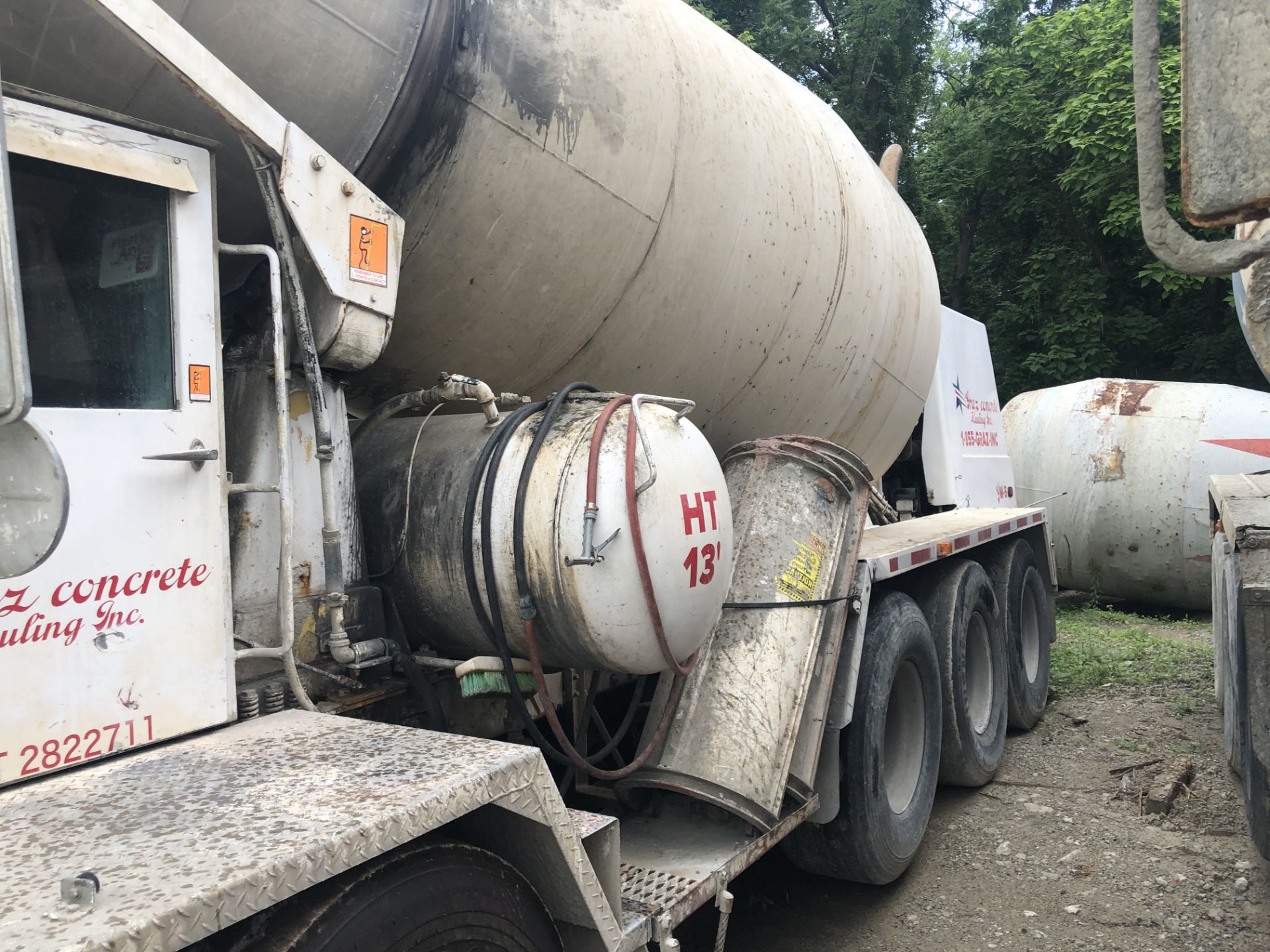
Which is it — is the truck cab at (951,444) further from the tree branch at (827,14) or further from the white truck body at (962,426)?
the tree branch at (827,14)

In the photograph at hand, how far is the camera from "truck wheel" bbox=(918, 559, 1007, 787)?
490 cm

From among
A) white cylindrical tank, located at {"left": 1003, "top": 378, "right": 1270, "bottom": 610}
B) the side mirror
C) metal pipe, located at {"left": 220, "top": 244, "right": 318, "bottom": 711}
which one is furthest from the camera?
white cylindrical tank, located at {"left": 1003, "top": 378, "right": 1270, "bottom": 610}

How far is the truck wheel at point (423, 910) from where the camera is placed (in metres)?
1.67

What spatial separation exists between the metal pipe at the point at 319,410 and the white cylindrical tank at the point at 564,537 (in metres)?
0.39

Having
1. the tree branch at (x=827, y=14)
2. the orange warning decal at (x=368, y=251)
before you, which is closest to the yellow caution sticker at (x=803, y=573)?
the orange warning decal at (x=368, y=251)

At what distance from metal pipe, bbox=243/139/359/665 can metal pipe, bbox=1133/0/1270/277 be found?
176cm

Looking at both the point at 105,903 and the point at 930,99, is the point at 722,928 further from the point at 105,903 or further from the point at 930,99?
the point at 930,99

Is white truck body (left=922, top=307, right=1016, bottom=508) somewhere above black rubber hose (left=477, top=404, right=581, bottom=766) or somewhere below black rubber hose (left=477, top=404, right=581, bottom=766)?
above

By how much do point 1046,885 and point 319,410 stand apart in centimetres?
356

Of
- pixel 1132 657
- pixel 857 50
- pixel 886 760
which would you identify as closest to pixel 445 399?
pixel 886 760

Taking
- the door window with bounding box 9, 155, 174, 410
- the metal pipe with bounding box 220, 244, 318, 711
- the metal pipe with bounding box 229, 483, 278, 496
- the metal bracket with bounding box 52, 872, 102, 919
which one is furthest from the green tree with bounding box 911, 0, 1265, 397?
the metal bracket with bounding box 52, 872, 102, 919

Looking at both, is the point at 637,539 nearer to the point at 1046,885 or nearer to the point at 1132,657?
the point at 1046,885

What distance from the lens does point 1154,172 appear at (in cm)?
173

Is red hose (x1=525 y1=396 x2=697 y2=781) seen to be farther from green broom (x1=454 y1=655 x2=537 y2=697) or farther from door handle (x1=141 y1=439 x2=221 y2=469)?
door handle (x1=141 y1=439 x2=221 y2=469)
